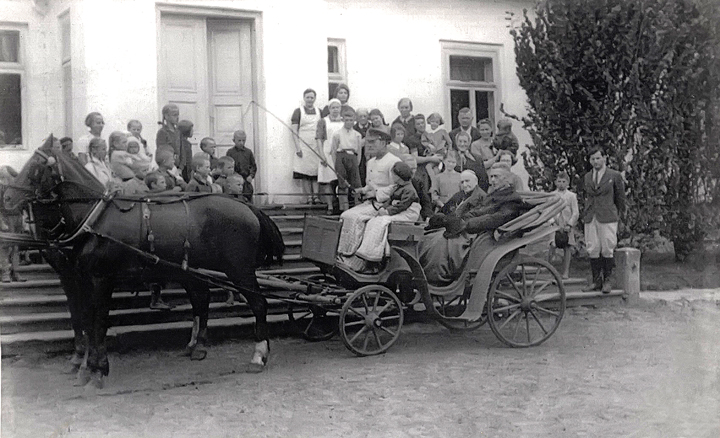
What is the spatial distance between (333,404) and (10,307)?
3774 millimetres

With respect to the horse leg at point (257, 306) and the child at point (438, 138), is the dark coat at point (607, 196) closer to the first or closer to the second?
the child at point (438, 138)

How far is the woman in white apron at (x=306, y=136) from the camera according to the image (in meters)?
11.6

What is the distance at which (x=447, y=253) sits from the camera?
834cm

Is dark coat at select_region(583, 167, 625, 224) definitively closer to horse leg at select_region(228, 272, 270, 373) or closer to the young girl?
the young girl

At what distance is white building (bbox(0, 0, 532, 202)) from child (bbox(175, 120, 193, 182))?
661 millimetres

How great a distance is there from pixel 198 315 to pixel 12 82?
4600 millimetres

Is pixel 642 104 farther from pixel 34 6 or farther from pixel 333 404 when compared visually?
pixel 34 6

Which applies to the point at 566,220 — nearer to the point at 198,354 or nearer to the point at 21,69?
the point at 198,354

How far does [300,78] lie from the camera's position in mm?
11836

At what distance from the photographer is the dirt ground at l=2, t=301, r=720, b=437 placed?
18.4 ft

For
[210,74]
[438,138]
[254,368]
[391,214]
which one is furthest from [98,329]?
[438,138]

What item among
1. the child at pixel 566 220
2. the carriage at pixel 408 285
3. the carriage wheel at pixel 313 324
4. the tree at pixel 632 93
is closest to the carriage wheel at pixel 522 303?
the carriage at pixel 408 285

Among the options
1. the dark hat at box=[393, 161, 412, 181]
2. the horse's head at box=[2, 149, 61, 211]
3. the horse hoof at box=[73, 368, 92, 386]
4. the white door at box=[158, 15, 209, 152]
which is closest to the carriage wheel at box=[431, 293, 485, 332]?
the dark hat at box=[393, 161, 412, 181]

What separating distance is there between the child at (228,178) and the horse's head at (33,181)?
291 centimetres
